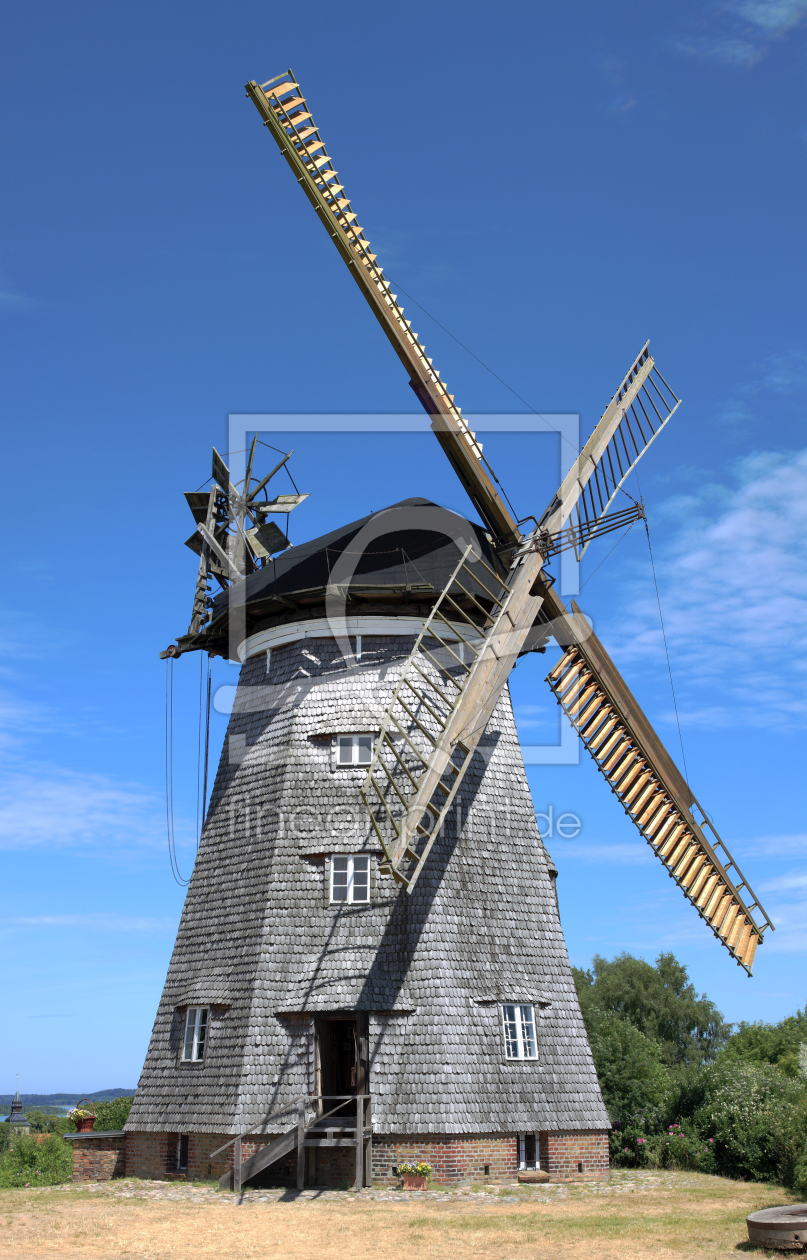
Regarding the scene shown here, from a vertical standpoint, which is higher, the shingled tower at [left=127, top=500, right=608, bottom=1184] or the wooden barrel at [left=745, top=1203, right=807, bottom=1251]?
the shingled tower at [left=127, top=500, right=608, bottom=1184]

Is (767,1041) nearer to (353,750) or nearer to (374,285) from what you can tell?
(353,750)

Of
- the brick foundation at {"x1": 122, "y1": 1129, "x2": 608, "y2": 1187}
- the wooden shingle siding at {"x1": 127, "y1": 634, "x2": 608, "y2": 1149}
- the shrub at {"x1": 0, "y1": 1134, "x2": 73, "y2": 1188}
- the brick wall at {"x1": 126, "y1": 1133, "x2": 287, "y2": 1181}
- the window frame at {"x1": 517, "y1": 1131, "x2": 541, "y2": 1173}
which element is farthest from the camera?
the shrub at {"x1": 0, "y1": 1134, "x2": 73, "y2": 1188}

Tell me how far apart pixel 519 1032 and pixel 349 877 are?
3689 millimetres

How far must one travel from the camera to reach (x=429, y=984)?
53.5 ft

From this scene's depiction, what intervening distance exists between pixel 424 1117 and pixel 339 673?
291 inches

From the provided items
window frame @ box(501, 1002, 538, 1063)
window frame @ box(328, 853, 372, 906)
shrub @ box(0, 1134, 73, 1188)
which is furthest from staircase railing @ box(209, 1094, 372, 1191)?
shrub @ box(0, 1134, 73, 1188)

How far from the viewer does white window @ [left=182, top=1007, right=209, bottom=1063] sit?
17.0m

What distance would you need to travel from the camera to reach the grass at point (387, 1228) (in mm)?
11594

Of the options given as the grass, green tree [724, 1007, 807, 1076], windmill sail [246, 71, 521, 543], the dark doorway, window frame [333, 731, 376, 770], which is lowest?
the grass

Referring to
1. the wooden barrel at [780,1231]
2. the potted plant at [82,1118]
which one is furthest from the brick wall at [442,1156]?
the potted plant at [82,1118]

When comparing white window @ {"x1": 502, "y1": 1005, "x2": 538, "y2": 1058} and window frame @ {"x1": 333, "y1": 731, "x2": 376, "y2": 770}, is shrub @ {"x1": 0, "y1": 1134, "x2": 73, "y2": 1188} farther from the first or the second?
window frame @ {"x1": 333, "y1": 731, "x2": 376, "y2": 770}

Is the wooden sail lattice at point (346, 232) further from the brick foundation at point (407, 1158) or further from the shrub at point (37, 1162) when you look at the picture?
the shrub at point (37, 1162)

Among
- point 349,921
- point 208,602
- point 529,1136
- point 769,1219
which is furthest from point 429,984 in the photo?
point 208,602

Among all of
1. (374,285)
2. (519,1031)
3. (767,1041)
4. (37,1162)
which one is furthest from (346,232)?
(767,1041)
